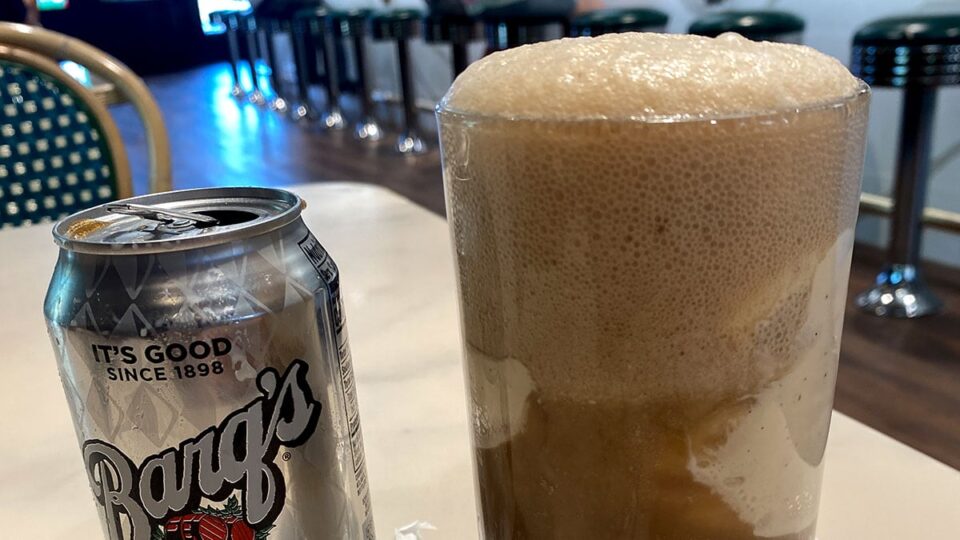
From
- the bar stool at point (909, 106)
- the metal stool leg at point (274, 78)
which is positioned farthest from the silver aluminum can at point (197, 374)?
the metal stool leg at point (274, 78)

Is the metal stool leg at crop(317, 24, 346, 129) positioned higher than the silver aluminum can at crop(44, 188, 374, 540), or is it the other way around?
the silver aluminum can at crop(44, 188, 374, 540)

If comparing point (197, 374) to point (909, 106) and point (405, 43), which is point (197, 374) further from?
point (405, 43)

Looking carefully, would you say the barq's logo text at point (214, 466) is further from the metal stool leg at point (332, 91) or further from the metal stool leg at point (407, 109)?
the metal stool leg at point (332, 91)

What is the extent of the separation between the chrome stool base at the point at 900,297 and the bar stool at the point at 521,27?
1.38m

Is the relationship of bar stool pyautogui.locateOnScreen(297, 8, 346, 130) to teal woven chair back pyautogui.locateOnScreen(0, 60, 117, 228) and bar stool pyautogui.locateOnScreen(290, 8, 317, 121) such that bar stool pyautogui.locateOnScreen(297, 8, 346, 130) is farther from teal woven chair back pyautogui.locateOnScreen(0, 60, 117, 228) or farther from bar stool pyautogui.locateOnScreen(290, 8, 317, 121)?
teal woven chair back pyautogui.locateOnScreen(0, 60, 117, 228)

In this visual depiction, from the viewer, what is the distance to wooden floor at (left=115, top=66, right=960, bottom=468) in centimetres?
149

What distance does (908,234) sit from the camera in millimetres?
1913

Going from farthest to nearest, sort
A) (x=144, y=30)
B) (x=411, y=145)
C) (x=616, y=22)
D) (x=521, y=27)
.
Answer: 1. (x=144, y=30)
2. (x=411, y=145)
3. (x=521, y=27)
4. (x=616, y=22)

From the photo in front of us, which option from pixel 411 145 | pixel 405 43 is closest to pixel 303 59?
pixel 405 43

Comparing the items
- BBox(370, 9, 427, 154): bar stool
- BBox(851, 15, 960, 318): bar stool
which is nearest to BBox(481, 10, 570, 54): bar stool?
BBox(370, 9, 427, 154): bar stool

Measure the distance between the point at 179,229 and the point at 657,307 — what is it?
218 millimetres

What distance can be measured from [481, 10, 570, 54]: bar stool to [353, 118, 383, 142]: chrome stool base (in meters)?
1.58

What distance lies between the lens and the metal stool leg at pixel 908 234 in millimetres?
1870

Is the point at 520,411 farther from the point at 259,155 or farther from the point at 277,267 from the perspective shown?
the point at 259,155
